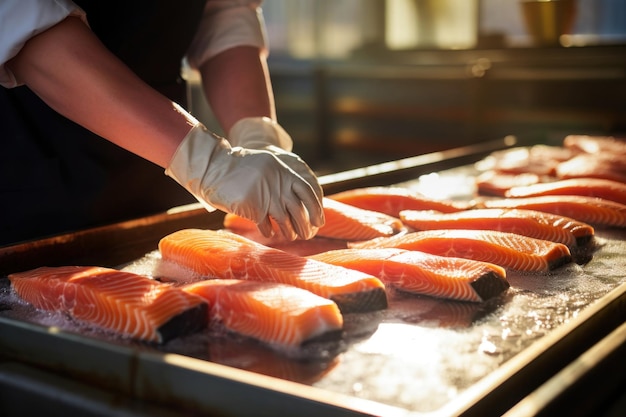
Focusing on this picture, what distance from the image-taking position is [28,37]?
174 centimetres

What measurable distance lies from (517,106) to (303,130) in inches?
70.6

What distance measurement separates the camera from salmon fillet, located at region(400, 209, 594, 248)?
6.66ft

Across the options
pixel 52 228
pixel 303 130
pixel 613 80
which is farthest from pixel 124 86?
pixel 303 130

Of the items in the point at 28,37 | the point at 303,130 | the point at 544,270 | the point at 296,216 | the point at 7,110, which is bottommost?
the point at 303,130

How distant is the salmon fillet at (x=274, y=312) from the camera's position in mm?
1328

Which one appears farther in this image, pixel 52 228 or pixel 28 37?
pixel 52 228

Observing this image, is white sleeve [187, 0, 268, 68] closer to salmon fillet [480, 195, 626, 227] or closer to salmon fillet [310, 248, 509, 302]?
salmon fillet [480, 195, 626, 227]

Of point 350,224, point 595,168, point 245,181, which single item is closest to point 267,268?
point 245,181

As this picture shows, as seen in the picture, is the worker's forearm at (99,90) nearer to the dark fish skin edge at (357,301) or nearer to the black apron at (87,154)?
the black apron at (87,154)

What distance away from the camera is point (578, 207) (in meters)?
2.32

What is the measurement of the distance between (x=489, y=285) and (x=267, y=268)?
0.47 meters

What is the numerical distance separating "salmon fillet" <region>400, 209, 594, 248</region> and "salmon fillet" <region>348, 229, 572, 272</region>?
0.16 m

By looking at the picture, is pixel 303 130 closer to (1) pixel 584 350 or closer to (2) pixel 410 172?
(2) pixel 410 172

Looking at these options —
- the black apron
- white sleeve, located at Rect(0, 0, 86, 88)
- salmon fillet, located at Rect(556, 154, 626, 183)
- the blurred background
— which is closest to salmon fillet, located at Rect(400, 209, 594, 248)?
salmon fillet, located at Rect(556, 154, 626, 183)
